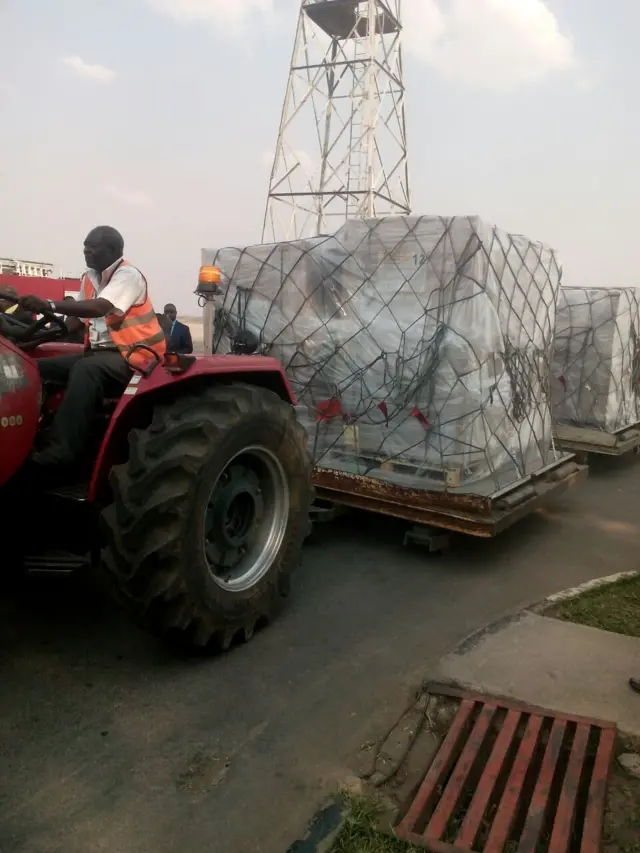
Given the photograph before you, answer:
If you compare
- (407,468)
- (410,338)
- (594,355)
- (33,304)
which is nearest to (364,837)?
(33,304)

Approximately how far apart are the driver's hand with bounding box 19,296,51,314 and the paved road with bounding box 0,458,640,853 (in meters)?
1.61

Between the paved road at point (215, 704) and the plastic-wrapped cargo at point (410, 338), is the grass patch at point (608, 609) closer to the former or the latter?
the paved road at point (215, 704)

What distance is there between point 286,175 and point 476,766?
12.9m

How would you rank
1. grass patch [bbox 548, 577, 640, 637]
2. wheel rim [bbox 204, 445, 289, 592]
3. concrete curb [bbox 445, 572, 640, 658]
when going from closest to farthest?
wheel rim [bbox 204, 445, 289, 592]
concrete curb [bbox 445, 572, 640, 658]
grass patch [bbox 548, 577, 640, 637]

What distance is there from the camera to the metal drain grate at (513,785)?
2.14 m

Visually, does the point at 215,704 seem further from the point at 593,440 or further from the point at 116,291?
the point at 593,440

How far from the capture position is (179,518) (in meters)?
2.83

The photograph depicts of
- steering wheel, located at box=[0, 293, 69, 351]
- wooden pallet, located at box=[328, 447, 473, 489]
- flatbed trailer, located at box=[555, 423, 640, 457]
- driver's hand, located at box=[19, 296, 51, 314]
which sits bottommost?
flatbed trailer, located at box=[555, 423, 640, 457]

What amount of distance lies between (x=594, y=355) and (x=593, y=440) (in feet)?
3.31

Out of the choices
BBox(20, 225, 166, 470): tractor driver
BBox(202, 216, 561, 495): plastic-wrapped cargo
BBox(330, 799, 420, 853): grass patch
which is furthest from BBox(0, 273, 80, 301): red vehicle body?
BBox(330, 799, 420, 853): grass patch

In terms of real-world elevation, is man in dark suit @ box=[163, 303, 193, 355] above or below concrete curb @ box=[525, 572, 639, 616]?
above

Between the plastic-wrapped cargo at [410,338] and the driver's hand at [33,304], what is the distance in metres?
2.67

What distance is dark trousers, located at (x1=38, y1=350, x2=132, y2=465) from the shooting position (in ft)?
9.50

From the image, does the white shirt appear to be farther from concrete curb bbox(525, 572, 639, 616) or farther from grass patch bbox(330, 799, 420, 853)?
concrete curb bbox(525, 572, 639, 616)
